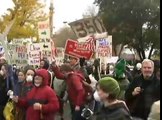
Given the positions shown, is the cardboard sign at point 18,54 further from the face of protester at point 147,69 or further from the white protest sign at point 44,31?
the face of protester at point 147,69

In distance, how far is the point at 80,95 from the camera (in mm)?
9461

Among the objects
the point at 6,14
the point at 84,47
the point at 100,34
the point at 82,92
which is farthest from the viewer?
the point at 6,14

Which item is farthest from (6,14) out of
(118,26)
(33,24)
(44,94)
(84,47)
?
(44,94)

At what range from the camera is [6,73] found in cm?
1055

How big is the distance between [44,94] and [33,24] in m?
35.8

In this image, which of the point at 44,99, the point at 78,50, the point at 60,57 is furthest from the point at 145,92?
the point at 60,57

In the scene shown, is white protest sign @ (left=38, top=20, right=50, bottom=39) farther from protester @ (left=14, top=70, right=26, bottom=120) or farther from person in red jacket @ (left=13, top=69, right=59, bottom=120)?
person in red jacket @ (left=13, top=69, right=59, bottom=120)

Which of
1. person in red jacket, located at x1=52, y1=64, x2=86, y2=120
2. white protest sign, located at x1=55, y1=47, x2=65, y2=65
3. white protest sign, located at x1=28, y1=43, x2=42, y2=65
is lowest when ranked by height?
person in red jacket, located at x1=52, y1=64, x2=86, y2=120

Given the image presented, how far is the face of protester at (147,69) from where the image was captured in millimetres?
7410

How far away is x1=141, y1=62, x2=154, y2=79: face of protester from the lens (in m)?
7.41

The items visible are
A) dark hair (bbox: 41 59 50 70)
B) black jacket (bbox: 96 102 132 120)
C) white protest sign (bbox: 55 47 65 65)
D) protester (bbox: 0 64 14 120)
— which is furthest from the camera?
white protest sign (bbox: 55 47 65 65)

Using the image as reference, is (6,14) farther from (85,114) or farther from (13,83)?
(85,114)

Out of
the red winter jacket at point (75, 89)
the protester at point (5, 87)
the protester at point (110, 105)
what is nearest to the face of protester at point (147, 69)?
the protester at point (110, 105)

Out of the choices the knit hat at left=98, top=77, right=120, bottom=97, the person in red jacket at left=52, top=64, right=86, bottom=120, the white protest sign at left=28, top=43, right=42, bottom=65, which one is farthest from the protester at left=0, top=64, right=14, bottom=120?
the knit hat at left=98, top=77, right=120, bottom=97
